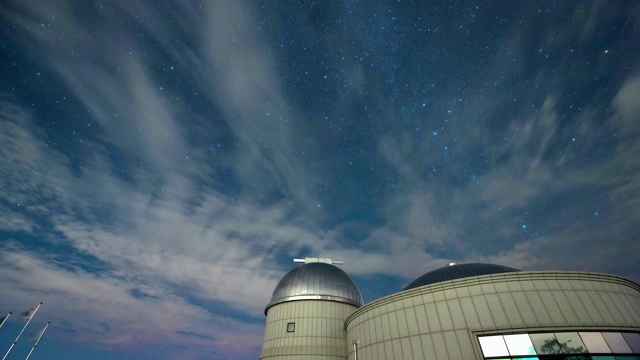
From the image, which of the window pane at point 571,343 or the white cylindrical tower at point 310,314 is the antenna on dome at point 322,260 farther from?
the window pane at point 571,343

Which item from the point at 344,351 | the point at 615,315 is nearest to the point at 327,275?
the point at 344,351

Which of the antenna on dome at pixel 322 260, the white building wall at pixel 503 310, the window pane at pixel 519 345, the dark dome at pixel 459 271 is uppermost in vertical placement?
the antenna on dome at pixel 322 260

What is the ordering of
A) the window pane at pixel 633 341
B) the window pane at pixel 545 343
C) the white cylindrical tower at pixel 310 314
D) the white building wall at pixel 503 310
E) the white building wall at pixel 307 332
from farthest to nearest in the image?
the white cylindrical tower at pixel 310 314 < the white building wall at pixel 307 332 < the white building wall at pixel 503 310 < the window pane at pixel 633 341 < the window pane at pixel 545 343

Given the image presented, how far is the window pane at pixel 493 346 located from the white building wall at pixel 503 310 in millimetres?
263

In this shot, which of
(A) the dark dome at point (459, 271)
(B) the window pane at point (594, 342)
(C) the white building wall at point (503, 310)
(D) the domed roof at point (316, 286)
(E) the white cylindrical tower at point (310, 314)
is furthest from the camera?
(D) the domed roof at point (316, 286)

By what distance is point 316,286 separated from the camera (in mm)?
25547

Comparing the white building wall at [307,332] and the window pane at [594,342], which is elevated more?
the white building wall at [307,332]

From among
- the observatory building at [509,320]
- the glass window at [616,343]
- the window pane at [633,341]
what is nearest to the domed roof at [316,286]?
the observatory building at [509,320]

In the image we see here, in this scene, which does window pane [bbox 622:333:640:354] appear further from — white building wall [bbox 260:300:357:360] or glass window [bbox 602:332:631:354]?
white building wall [bbox 260:300:357:360]

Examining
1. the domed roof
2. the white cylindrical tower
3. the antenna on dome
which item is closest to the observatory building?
the white cylindrical tower

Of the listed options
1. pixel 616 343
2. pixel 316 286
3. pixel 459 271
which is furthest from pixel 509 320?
pixel 316 286

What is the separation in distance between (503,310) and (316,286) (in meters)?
15.6

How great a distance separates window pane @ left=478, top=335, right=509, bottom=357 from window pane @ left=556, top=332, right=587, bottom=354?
7.48ft

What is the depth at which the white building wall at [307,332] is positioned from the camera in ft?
73.4
